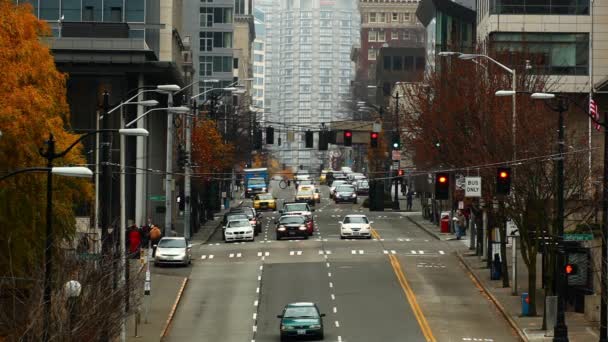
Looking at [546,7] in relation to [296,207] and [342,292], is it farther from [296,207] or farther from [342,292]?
[342,292]

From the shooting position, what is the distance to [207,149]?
10256 cm

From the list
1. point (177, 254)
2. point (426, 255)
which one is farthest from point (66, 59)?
point (426, 255)

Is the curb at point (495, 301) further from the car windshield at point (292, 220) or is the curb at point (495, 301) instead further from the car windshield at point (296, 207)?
the car windshield at point (296, 207)

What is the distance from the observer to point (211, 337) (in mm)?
49000

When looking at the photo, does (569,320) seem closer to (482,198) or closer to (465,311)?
(465,311)

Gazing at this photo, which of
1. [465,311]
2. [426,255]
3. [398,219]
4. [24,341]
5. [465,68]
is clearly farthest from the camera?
[398,219]

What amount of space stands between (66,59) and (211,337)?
3701 cm

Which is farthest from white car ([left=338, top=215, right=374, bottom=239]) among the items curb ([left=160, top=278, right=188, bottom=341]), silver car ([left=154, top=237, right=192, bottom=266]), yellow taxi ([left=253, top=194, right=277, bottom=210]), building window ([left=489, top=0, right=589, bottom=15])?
yellow taxi ([left=253, top=194, right=277, bottom=210])

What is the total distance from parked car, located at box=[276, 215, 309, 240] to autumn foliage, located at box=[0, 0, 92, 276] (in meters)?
40.0

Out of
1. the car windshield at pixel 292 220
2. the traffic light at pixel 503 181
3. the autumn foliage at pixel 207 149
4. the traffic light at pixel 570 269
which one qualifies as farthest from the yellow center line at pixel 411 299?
the autumn foliage at pixel 207 149

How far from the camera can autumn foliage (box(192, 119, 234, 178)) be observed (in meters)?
101

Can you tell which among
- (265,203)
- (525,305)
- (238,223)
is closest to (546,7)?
(238,223)

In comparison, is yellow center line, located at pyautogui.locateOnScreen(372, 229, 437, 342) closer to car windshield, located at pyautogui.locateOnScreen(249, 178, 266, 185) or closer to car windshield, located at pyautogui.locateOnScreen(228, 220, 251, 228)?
car windshield, located at pyautogui.locateOnScreen(228, 220, 251, 228)

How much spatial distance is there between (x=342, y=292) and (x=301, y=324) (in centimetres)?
1249
